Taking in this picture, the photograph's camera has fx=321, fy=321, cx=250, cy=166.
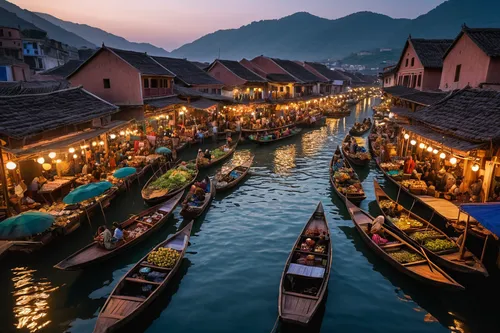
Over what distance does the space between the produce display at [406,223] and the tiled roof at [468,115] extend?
4.40 meters

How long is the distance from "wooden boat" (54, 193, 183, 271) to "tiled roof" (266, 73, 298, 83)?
37.8 metres

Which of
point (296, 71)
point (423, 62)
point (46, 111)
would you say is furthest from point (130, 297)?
point (296, 71)

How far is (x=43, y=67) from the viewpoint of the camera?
220 ft

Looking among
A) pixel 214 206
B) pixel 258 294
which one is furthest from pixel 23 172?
pixel 258 294

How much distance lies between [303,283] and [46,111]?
15.7 m

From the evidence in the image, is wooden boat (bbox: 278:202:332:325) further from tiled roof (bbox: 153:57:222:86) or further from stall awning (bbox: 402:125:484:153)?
tiled roof (bbox: 153:57:222:86)

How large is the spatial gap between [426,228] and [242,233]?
833 cm

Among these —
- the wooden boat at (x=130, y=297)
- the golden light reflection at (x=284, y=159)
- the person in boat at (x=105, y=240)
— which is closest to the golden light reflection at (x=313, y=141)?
the golden light reflection at (x=284, y=159)

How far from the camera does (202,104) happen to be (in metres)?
34.2

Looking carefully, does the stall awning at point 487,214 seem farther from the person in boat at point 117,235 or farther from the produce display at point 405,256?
the person in boat at point 117,235

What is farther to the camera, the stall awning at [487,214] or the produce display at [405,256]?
the produce display at [405,256]

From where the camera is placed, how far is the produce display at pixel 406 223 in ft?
46.6

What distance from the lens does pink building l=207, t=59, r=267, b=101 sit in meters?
45.6

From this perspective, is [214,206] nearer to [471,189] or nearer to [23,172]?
[23,172]
